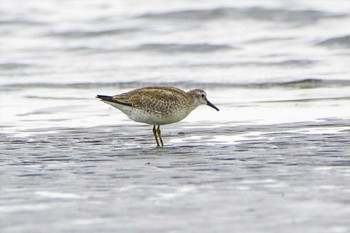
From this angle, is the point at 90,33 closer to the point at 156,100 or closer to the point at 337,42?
the point at 337,42

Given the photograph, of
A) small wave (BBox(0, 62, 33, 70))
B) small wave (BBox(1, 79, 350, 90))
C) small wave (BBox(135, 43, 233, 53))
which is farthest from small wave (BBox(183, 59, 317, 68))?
small wave (BBox(0, 62, 33, 70))

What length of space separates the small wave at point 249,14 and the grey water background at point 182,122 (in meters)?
0.06

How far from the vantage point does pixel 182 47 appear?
2425 centimetres

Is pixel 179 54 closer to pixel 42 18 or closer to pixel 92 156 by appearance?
pixel 42 18

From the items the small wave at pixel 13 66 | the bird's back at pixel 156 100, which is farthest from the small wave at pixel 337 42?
the bird's back at pixel 156 100

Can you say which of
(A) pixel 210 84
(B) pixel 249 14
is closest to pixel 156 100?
(A) pixel 210 84

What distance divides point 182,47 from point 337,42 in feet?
12.9

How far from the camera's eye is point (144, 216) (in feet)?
24.1

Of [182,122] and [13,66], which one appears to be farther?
[13,66]

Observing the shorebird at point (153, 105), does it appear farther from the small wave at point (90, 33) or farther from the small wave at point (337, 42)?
the small wave at point (90, 33)

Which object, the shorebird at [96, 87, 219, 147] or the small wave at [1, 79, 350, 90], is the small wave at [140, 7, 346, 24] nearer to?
the small wave at [1, 79, 350, 90]

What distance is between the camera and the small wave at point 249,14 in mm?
27188

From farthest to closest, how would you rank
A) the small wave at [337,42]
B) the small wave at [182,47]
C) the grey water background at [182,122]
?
the small wave at [182,47] → the small wave at [337,42] → the grey water background at [182,122]

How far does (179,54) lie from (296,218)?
54.8 ft
